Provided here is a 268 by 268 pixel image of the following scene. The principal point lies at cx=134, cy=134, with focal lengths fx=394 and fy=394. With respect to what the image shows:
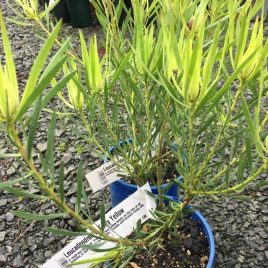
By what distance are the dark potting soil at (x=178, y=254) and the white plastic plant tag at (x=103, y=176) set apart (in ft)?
0.57

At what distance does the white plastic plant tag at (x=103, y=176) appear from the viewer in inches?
33.0

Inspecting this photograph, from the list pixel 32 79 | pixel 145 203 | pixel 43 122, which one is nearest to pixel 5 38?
pixel 32 79

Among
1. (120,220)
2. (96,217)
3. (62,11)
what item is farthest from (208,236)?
(62,11)

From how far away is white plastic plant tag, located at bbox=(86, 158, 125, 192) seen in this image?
2.75 feet

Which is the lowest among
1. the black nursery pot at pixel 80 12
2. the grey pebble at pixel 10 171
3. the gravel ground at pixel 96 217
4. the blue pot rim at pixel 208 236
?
the gravel ground at pixel 96 217

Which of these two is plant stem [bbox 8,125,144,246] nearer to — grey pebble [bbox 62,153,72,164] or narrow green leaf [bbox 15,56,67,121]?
narrow green leaf [bbox 15,56,67,121]

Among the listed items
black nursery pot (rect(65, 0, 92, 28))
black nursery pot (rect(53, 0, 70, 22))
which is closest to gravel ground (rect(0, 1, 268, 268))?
black nursery pot (rect(65, 0, 92, 28))

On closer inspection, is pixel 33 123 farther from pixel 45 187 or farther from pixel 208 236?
pixel 208 236

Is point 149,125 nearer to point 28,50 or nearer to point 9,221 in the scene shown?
point 9,221

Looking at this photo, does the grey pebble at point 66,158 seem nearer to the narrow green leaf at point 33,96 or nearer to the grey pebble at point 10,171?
the grey pebble at point 10,171

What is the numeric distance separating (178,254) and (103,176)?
24 cm

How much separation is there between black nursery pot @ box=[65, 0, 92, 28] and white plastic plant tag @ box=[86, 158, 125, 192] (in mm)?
1807

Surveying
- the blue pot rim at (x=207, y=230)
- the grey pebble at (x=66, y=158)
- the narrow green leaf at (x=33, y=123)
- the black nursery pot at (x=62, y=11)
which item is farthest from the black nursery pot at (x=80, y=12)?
the narrow green leaf at (x=33, y=123)

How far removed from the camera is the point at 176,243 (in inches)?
33.1
